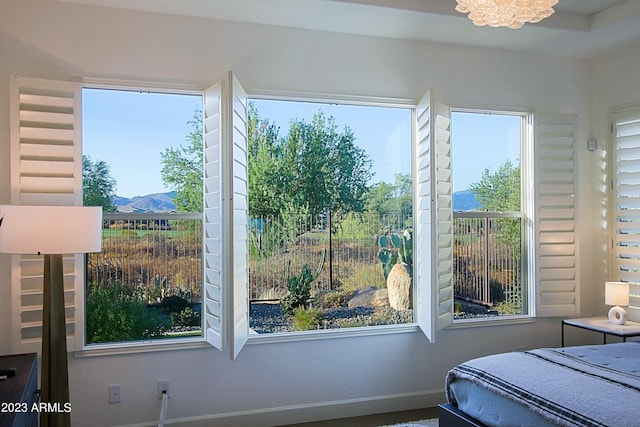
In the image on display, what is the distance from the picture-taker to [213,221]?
3.13m

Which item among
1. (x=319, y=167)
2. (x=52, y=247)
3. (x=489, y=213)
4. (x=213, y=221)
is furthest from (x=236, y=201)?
(x=489, y=213)

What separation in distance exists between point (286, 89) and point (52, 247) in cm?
181

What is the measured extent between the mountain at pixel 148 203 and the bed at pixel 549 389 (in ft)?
6.86

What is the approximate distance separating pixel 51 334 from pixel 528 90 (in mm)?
3819

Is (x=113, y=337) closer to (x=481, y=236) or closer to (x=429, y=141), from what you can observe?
(x=429, y=141)

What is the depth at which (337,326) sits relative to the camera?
11.8 ft

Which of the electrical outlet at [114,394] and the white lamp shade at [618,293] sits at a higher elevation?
the white lamp shade at [618,293]

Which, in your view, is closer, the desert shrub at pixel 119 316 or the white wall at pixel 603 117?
the desert shrub at pixel 119 316

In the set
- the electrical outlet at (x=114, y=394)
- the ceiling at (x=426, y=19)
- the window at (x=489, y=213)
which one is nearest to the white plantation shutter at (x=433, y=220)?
the window at (x=489, y=213)

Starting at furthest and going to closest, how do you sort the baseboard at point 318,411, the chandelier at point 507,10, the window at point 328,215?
the window at point 328,215, the baseboard at point 318,411, the chandelier at point 507,10

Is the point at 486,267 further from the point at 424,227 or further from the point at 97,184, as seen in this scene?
the point at 97,184

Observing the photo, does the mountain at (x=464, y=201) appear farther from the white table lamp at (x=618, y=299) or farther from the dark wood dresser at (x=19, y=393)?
the dark wood dresser at (x=19, y=393)

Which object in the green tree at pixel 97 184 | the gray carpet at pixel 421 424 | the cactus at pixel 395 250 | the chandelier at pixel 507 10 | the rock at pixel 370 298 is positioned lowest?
the gray carpet at pixel 421 424

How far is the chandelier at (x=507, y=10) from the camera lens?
6.86 feet
